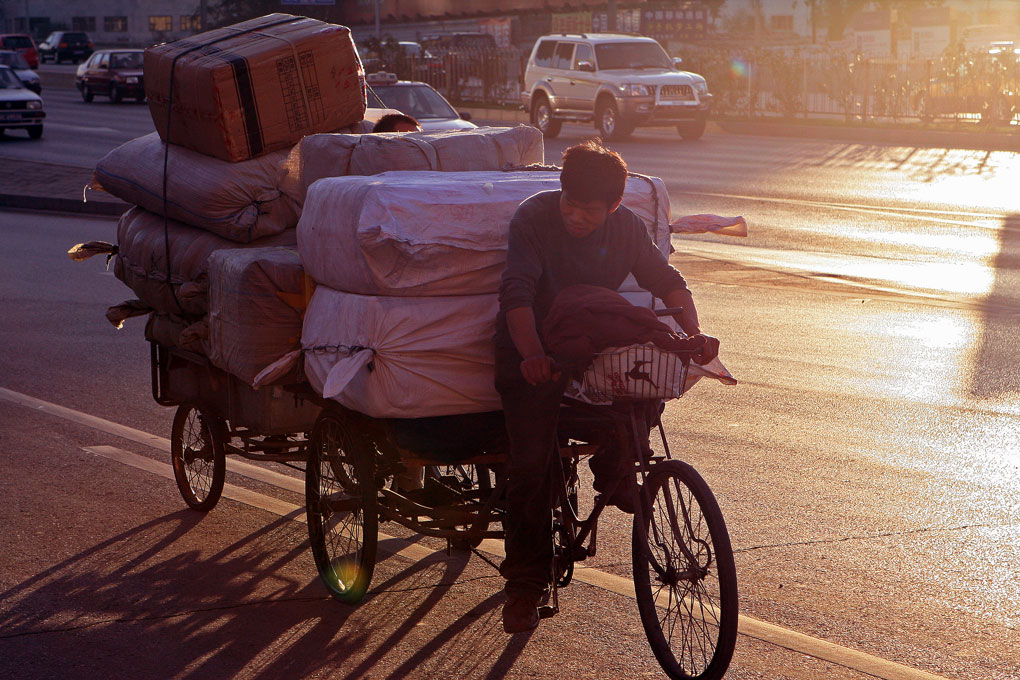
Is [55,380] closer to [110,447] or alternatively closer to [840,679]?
[110,447]

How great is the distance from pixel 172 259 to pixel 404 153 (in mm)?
1265

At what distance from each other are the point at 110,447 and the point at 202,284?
1908 mm

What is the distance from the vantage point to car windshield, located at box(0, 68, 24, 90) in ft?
101

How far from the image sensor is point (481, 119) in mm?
35219

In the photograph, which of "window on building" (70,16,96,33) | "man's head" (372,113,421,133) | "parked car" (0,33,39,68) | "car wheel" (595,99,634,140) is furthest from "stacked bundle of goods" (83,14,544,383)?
"window on building" (70,16,96,33)

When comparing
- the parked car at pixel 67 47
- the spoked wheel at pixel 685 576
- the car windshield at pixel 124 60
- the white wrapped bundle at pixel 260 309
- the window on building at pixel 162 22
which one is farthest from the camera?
the window on building at pixel 162 22

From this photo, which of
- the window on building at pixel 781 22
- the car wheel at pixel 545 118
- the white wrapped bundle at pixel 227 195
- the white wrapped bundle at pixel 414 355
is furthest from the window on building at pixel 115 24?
the white wrapped bundle at pixel 414 355

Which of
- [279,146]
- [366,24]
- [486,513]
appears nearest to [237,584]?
[486,513]

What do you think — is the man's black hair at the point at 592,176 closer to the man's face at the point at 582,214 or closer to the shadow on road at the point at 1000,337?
Answer: the man's face at the point at 582,214

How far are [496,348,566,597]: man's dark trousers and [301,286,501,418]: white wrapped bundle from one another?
0.94 feet

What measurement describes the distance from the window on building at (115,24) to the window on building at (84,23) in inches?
37.8

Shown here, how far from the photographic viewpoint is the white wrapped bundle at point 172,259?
18.5 feet

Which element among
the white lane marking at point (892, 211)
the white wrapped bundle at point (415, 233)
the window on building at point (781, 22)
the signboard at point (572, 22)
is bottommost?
the white lane marking at point (892, 211)

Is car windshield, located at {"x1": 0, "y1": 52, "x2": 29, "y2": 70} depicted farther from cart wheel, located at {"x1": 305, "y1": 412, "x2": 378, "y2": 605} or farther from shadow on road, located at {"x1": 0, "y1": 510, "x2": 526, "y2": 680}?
cart wheel, located at {"x1": 305, "y1": 412, "x2": 378, "y2": 605}
